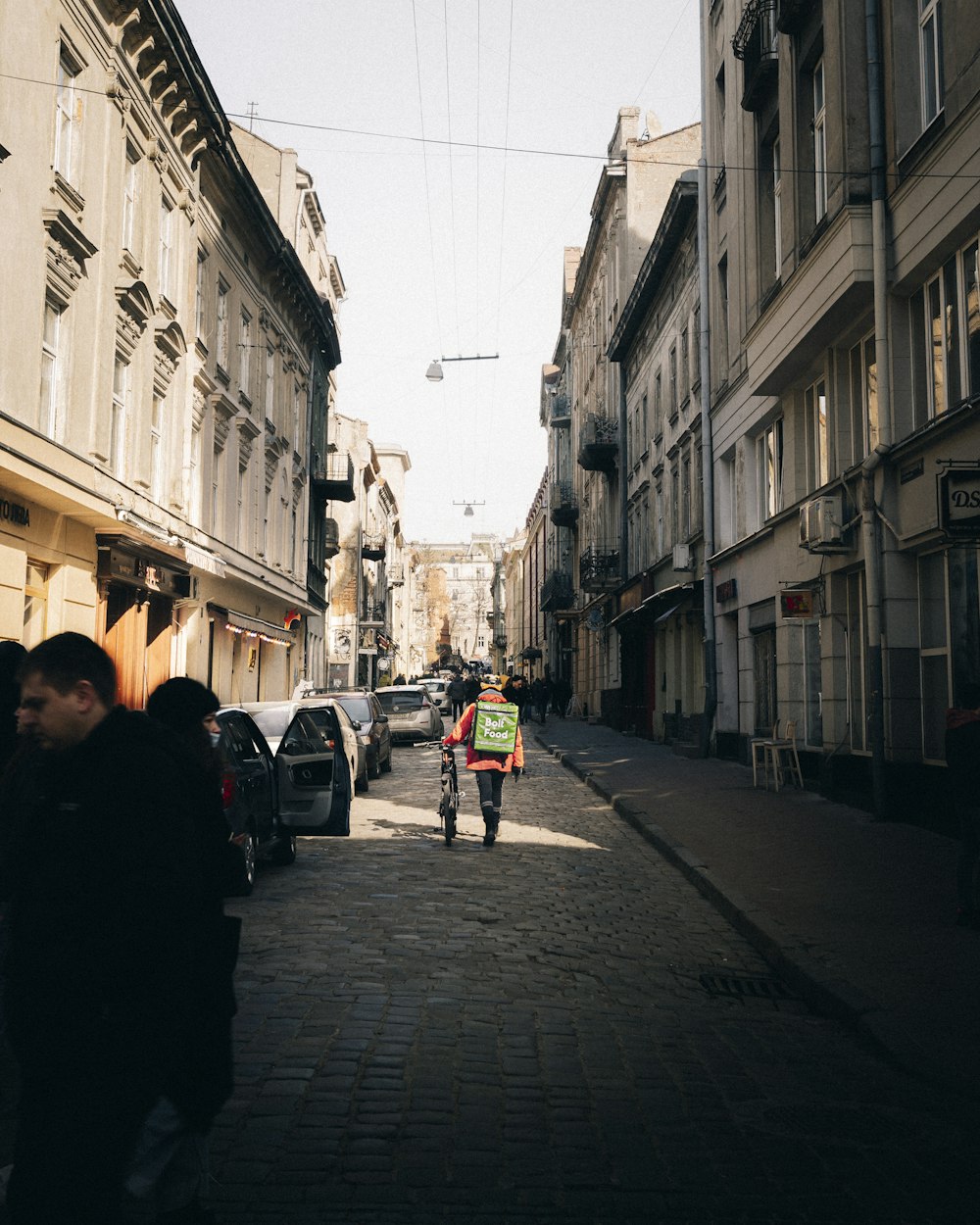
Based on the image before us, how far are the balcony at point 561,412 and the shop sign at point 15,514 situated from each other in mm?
46073

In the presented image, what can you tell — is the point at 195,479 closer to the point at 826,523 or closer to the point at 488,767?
the point at 826,523

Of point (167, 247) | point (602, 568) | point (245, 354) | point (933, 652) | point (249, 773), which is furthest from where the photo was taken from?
point (602, 568)

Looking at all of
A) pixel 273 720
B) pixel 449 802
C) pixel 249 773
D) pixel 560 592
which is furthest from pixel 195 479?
pixel 560 592

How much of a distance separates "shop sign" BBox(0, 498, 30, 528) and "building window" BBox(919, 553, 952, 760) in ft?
36.1

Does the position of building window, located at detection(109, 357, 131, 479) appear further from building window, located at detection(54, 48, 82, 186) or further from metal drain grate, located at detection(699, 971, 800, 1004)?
metal drain grate, located at detection(699, 971, 800, 1004)

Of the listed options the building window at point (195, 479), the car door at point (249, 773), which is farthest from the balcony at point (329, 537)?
the car door at point (249, 773)

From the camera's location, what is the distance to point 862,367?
637 inches

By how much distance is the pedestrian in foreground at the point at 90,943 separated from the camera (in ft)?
9.04

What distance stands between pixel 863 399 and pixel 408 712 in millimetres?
18892

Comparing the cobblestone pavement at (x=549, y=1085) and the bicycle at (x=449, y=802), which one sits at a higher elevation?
the bicycle at (x=449, y=802)

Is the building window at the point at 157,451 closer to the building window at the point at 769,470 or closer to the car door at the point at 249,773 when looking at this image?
the building window at the point at 769,470

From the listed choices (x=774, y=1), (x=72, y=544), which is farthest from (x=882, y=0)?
(x=72, y=544)

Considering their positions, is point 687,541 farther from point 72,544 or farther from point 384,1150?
point 384,1150

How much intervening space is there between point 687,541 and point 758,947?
20455mm
